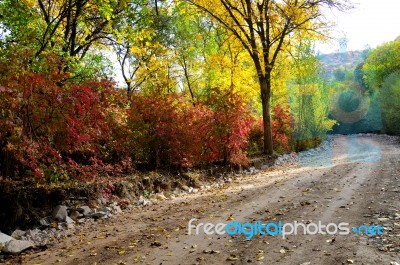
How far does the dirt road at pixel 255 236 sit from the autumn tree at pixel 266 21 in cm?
713

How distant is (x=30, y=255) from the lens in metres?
4.88

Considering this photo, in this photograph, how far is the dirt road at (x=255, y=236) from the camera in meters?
4.05

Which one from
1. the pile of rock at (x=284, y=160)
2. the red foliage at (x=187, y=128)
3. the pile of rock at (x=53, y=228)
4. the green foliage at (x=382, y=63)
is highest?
the green foliage at (x=382, y=63)

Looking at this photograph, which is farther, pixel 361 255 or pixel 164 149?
pixel 164 149

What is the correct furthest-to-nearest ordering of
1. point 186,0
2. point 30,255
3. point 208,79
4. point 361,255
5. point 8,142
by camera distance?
point 208,79
point 186,0
point 8,142
point 30,255
point 361,255

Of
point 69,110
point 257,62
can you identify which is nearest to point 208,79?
point 257,62

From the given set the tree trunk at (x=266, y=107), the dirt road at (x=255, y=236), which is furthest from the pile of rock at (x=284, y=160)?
the dirt road at (x=255, y=236)

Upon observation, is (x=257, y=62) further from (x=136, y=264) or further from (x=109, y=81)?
(x=136, y=264)

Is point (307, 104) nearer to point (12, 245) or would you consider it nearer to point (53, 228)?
point (53, 228)

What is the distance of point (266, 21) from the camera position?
14.4m

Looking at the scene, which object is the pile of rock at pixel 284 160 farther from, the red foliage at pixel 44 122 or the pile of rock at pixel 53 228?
the red foliage at pixel 44 122

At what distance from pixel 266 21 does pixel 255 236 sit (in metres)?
11.7

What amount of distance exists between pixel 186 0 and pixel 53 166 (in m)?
10.2

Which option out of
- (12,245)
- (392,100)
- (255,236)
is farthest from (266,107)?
(392,100)
